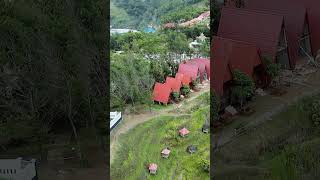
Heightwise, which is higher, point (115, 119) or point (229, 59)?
point (229, 59)

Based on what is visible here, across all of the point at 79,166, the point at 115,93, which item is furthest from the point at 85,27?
the point at 79,166

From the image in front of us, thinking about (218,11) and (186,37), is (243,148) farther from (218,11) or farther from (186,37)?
(218,11)

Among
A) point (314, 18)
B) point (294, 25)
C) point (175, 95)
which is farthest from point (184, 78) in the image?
point (314, 18)

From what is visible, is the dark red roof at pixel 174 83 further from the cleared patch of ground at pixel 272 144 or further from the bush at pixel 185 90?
the cleared patch of ground at pixel 272 144

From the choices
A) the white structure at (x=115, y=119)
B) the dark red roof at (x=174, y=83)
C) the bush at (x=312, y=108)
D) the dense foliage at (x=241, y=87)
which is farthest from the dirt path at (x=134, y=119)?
the bush at (x=312, y=108)

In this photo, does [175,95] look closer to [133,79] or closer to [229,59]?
[133,79]

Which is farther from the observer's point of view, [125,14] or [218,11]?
[218,11]

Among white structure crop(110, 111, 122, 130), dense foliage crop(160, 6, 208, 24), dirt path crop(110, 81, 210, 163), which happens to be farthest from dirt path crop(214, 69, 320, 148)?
dense foliage crop(160, 6, 208, 24)
